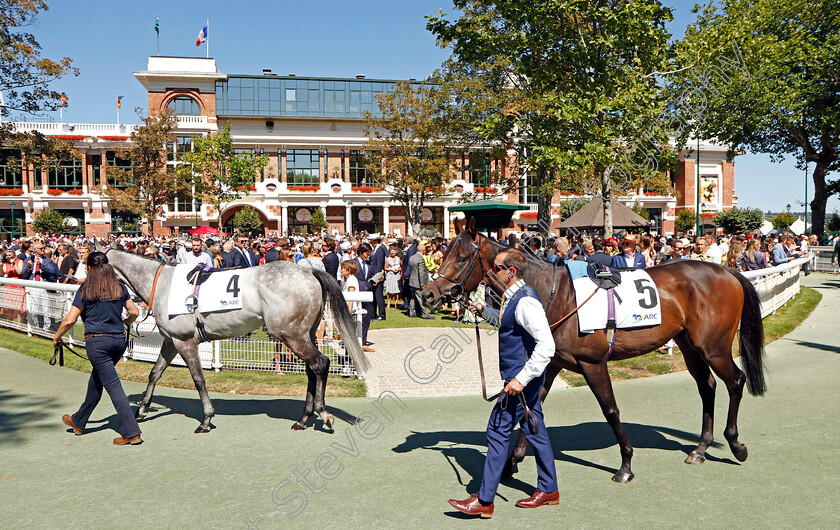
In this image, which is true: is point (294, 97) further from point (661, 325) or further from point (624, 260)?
point (661, 325)

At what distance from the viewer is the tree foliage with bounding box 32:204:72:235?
44875 mm

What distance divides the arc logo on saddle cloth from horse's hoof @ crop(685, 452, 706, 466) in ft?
16.4

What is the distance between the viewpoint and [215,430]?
6.61 metres

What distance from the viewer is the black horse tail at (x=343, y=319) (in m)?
7.06

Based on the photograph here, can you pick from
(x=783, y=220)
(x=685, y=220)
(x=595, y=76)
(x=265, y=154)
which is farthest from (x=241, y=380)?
(x=685, y=220)

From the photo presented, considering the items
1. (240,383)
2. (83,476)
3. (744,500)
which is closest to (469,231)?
(744,500)

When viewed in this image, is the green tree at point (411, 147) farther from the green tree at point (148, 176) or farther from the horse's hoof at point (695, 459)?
the horse's hoof at point (695, 459)

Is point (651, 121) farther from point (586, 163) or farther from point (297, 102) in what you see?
point (297, 102)

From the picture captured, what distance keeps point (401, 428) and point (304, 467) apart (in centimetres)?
150

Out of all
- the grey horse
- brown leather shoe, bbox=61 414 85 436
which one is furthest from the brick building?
brown leather shoe, bbox=61 414 85 436

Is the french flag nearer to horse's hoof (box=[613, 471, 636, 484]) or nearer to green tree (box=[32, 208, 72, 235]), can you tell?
green tree (box=[32, 208, 72, 235])

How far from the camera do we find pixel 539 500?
4.52 m

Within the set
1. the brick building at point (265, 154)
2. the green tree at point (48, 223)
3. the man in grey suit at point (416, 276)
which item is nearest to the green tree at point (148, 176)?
the brick building at point (265, 154)

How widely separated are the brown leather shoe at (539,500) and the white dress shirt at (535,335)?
0.94 metres
